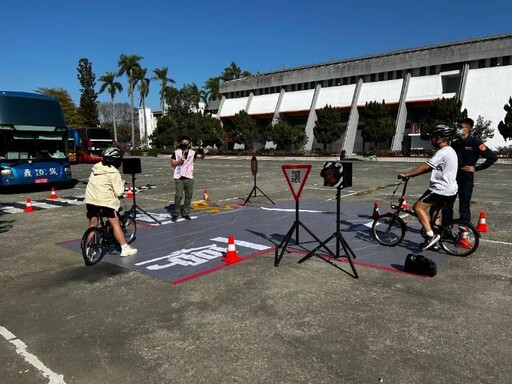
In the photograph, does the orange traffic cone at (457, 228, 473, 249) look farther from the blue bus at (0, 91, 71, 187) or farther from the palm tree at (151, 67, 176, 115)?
the palm tree at (151, 67, 176, 115)

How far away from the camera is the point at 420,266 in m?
5.39

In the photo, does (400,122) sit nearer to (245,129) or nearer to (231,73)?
(245,129)

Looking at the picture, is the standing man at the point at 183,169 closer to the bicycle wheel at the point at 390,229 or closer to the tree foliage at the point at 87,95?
the bicycle wheel at the point at 390,229

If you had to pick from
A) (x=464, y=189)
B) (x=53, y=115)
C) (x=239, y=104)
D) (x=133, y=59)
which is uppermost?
(x=133, y=59)

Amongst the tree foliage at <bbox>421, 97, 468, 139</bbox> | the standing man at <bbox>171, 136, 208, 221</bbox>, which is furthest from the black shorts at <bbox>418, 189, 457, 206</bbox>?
the tree foliage at <bbox>421, 97, 468, 139</bbox>

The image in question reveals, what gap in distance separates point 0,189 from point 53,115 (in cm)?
427

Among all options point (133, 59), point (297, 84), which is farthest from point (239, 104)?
point (133, 59)

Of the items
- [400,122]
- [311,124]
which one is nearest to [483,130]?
[400,122]

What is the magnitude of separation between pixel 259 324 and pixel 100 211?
11.9 feet

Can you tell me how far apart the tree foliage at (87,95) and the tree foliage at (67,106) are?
173 cm

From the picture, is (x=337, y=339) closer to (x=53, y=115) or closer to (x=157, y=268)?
(x=157, y=268)

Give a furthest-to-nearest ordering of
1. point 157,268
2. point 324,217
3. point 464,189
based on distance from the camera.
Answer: point 324,217 → point 464,189 → point 157,268

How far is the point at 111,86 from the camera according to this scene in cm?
7019

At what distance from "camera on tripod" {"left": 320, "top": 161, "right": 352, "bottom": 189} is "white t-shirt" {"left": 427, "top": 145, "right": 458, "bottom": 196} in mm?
1305
